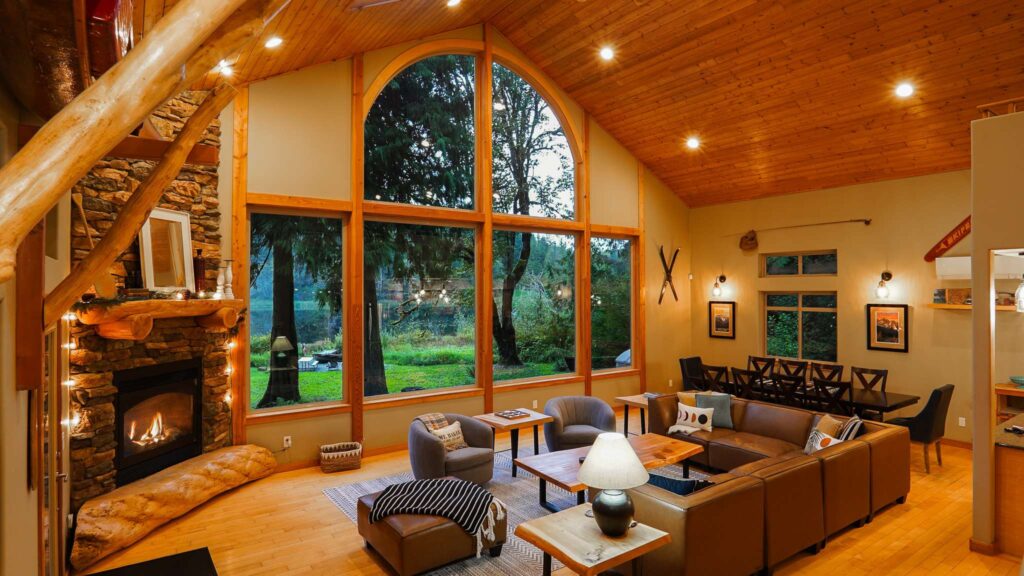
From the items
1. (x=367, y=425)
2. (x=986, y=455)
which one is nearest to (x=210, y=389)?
(x=367, y=425)

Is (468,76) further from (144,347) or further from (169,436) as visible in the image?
(169,436)

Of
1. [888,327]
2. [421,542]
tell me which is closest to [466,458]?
[421,542]

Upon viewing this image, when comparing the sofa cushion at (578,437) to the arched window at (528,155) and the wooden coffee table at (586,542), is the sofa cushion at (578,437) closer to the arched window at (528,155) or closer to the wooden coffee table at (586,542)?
the wooden coffee table at (586,542)

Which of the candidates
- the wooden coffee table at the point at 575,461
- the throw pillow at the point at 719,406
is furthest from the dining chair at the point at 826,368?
the wooden coffee table at the point at 575,461

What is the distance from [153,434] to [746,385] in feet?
22.4

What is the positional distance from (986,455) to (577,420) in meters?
3.66

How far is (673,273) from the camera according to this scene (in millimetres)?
9758

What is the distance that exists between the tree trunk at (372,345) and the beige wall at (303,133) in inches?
42.6

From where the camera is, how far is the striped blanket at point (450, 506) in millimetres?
3982

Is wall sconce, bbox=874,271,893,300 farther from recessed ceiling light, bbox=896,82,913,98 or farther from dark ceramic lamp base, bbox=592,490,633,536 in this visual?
dark ceramic lamp base, bbox=592,490,633,536

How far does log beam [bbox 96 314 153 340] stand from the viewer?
4195mm

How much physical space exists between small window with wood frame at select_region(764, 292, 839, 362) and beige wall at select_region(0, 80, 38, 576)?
8865 millimetres

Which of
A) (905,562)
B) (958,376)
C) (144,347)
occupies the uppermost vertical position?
(144,347)

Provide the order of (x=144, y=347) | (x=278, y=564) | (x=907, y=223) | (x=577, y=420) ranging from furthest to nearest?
(x=907, y=223) → (x=577, y=420) → (x=144, y=347) → (x=278, y=564)
